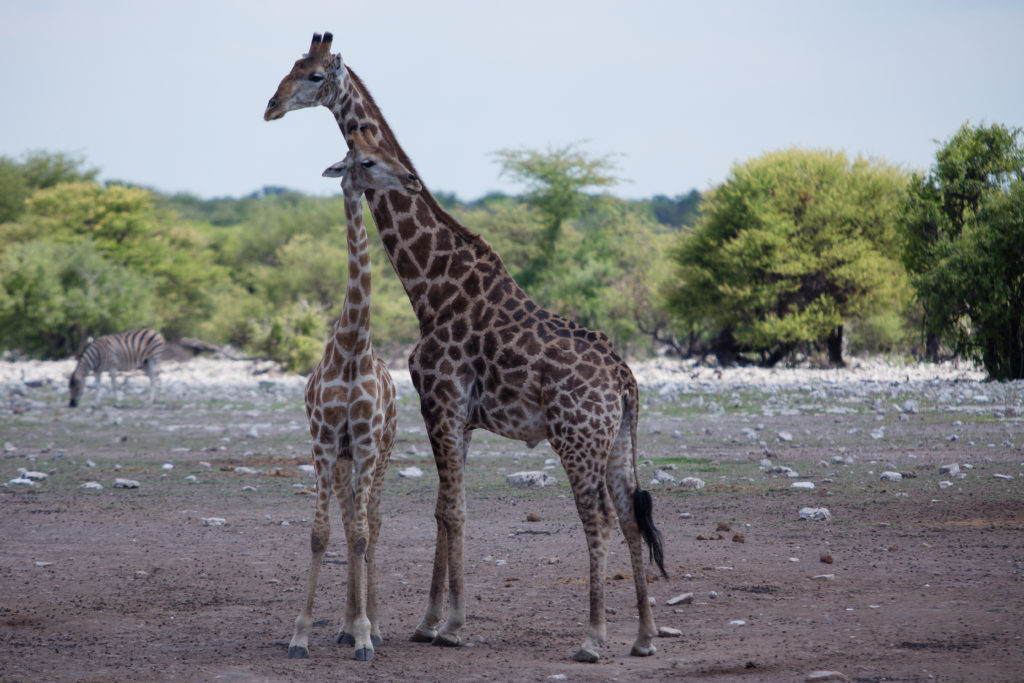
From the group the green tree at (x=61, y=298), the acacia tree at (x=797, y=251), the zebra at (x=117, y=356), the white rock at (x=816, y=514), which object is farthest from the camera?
the green tree at (x=61, y=298)

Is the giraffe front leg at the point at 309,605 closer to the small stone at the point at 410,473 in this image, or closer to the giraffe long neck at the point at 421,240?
the giraffe long neck at the point at 421,240

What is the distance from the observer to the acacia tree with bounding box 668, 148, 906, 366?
3644 cm

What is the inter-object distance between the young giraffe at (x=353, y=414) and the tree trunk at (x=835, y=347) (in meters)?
33.6

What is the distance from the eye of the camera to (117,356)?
25484 millimetres

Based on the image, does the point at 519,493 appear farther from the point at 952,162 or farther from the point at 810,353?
the point at 810,353

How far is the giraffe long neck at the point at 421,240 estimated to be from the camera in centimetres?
679

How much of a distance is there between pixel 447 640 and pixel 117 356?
2157 cm

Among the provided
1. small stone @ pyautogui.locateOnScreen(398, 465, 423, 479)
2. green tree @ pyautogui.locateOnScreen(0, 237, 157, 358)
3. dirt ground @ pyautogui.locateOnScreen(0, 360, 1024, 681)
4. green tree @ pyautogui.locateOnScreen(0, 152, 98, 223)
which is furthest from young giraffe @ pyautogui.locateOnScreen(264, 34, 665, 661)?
green tree @ pyautogui.locateOnScreen(0, 152, 98, 223)

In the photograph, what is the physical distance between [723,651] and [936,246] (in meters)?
22.0

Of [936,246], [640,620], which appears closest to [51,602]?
[640,620]

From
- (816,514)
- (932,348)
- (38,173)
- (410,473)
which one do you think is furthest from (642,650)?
(38,173)

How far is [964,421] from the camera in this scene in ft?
53.1

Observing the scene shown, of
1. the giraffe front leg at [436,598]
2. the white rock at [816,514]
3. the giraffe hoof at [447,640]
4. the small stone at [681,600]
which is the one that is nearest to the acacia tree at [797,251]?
the white rock at [816,514]

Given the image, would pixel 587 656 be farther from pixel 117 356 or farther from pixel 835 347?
pixel 835 347
